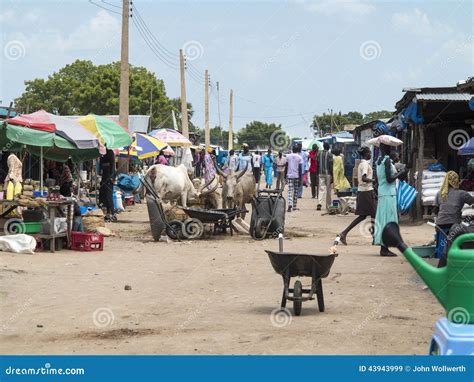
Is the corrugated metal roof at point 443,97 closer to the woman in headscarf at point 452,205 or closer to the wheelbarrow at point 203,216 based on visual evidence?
the wheelbarrow at point 203,216

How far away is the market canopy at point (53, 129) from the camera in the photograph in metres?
15.7

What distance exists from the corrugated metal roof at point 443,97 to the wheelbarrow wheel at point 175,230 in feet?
19.3

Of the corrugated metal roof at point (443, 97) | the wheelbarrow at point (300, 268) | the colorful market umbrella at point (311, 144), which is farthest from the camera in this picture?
the colorful market umbrella at point (311, 144)

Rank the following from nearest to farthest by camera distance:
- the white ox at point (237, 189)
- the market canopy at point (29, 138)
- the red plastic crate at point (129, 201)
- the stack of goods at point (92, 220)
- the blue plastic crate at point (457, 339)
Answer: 1. the blue plastic crate at point (457, 339)
2. the market canopy at point (29, 138)
3. the stack of goods at point (92, 220)
4. the white ox at point (237, 189)
5. the red plastic crate at point (129, 201)

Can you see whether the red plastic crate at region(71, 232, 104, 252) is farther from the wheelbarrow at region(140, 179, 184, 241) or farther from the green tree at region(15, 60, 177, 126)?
the green tree at region(15, 60, 177, 126)

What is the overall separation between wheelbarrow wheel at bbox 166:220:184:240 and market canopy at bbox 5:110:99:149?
88.8 inches

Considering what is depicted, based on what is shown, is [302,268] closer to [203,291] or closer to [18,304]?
[203,291]

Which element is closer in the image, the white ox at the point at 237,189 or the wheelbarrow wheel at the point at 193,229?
the wheelbarrow wheel at the point at 193,229

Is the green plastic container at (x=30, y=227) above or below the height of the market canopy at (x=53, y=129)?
below

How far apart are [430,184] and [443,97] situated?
2.22 meters

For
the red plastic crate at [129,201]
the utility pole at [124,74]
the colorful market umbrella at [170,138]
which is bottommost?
the red plastic crate at [129,201]

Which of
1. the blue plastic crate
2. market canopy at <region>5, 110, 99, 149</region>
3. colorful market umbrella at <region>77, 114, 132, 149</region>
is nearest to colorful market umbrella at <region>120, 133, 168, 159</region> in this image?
colorful market umbrella at <region>77, 114, 132, 149</region>

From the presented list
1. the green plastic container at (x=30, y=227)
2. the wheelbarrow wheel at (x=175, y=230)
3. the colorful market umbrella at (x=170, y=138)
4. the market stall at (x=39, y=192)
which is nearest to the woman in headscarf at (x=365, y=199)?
the wheelbarrow wheel at (x=175, y=230)
